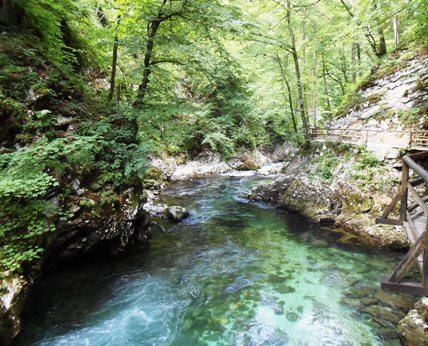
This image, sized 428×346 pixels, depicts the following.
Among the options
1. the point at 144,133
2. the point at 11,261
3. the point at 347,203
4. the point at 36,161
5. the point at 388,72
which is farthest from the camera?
the point at 388,72

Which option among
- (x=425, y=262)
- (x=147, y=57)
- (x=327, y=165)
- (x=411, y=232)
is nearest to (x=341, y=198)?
(x=327, y=165)

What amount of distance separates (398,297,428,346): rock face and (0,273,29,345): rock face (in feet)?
21.9

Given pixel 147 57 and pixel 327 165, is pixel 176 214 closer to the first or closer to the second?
pixel 147 57

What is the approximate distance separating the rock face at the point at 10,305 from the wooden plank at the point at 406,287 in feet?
20.2

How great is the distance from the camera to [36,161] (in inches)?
200

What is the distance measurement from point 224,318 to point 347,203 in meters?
7.64

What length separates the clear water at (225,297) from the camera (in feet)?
17.4

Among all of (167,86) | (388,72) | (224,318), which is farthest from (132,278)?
(388,72)

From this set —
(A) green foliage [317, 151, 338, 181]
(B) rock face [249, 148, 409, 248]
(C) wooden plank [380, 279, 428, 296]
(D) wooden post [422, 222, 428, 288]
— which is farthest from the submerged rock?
(D) wooden post [422, 222, 428, 288]

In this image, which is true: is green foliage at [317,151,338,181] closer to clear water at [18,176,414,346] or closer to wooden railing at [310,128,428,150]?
wooden railing at [310,128,428,150]

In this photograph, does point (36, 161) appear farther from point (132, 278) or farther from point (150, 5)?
point (150, 5)

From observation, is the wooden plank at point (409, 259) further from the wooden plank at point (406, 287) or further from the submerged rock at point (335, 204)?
the submerged rock at point (335, 204)

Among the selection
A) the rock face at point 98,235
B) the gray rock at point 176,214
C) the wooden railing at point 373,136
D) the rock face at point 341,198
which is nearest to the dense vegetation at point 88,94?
the rock face at point 98,235

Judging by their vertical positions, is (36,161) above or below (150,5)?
below
